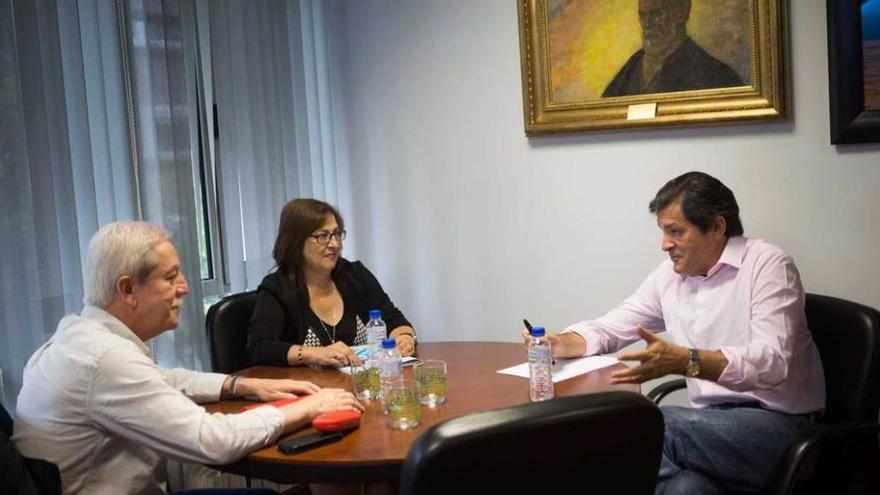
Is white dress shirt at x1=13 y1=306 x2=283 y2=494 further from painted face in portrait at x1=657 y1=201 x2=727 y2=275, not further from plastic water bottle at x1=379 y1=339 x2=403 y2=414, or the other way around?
painted face in portrait at x1=657 y1=201 x2=727 y2=275

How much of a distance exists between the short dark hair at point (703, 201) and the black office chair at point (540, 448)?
1.10 m

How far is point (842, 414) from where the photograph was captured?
2328 millimetres

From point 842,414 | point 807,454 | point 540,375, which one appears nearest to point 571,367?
point 540,375

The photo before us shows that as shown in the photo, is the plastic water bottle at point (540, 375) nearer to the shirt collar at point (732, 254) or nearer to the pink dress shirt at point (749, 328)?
the pink dress shirt at point (749, 328)

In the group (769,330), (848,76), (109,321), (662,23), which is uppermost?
(662,23)

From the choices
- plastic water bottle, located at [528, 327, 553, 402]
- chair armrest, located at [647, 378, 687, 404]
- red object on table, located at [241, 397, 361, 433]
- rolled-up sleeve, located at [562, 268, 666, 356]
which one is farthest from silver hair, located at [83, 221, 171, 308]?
chair armrest, located at [647, 378, 687, 404]

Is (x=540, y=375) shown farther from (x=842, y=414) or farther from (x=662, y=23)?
(x=662, y=23)

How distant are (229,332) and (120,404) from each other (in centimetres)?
107

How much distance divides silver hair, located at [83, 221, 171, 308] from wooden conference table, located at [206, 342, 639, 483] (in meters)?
0.44

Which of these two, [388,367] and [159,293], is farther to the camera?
[388,367]

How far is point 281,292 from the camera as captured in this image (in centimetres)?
288

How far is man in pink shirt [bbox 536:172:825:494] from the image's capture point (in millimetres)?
2121

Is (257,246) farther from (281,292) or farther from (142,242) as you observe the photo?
(142,242)

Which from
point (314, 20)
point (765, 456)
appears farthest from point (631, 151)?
point (314, 20)
